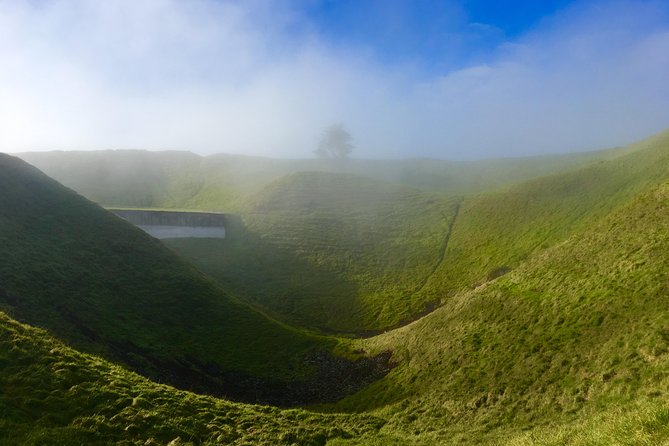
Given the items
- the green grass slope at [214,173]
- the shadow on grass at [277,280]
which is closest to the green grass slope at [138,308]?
the shadow on grass at [277,280]

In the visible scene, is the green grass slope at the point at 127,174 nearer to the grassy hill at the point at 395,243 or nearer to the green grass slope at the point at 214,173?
the green grass slope at the point at 214,173

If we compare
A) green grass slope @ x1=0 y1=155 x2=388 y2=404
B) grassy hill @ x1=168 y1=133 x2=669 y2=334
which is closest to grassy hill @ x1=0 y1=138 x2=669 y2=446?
green grass slope @ x1=0 y1=155 x2=388 y2=404

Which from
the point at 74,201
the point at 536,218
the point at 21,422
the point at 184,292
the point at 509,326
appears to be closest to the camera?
the point at 21,422

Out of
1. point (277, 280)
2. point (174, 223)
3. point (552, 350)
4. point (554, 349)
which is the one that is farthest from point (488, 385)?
point (174, 223)

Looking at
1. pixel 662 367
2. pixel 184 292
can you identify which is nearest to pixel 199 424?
pixel 662 367

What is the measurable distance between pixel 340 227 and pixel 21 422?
71.9 metres

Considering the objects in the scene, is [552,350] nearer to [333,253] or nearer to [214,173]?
[333,253]

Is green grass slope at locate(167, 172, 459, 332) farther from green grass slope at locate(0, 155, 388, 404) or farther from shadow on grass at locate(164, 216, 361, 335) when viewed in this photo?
green grass slope at locate(0, 155, 388, 404)

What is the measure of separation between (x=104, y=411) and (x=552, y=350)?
25.0 meters

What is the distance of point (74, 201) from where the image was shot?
58188mm

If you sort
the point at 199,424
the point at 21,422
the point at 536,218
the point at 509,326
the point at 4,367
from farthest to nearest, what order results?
the point at 536,218, the point at 509,326, the point at 199,424, the point at 4,367, the point at 21,422

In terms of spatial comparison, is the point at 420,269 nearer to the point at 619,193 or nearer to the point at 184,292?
the point at 619,193

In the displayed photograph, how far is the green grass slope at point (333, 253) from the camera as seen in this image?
6050cm

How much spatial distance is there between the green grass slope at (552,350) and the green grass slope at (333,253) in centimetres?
2085
